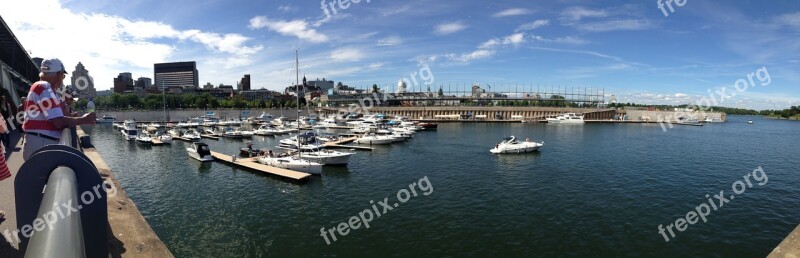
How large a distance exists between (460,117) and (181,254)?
141 meters

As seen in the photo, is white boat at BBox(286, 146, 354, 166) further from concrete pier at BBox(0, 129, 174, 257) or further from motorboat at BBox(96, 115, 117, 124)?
motorboat at BBox(96, 115, 117, 124)

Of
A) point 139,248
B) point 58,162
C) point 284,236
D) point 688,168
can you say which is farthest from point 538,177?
point 58,162

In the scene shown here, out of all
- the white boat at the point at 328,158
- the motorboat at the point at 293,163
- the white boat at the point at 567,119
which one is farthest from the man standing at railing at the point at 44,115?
the white boat at the point at 567,119

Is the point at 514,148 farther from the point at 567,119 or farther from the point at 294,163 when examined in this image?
the point at 567,119

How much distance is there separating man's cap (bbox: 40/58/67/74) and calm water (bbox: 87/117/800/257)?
16466 mm

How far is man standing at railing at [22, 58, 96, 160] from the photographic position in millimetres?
5188

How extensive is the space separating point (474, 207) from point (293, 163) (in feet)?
65.3

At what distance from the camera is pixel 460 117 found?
155625 millimetres

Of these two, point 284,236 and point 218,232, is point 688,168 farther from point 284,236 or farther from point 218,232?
point 218,232

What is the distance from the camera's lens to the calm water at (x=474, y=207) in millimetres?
21531

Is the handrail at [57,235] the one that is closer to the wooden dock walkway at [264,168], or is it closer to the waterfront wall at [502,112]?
the wooden dock walkway at [264,168]

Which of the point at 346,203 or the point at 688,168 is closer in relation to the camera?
the point at 346,203

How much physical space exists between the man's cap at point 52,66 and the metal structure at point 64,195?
2.83 metres

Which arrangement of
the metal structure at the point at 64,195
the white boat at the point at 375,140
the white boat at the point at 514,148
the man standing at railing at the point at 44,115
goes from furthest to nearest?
the white boat at the point at 375,140 → the white boat at the point at 514,148 → the man standing at railing at the point at 44,115 → the metal structure at the point at 64,195
